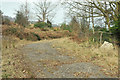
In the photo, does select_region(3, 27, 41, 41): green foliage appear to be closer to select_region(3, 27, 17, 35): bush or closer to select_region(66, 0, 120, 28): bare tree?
select_region(3, 27, 17, 35): bush

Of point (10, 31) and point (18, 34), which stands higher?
point (10, 31)

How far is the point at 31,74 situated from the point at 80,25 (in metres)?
10.9

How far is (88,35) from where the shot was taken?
12.3 metres

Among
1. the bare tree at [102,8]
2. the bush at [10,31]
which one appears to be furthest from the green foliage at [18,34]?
the bare tree at [102,8]

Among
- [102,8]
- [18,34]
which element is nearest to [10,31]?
[18,34]

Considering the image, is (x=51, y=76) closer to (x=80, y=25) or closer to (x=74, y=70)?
(x=74, y=70)

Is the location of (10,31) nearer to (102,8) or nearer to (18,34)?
(18,34)

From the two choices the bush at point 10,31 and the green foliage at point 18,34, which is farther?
the green foliage at point 18,34

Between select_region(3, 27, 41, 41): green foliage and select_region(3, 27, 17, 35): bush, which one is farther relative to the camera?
select_region(3, 27, 41, 41): green foliage

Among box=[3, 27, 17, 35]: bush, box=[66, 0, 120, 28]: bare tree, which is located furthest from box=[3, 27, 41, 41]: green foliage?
box=[66, 0, 120, 28]: bare tree

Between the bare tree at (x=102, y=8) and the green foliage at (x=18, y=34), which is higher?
the bare tree at (x=102, y=8)

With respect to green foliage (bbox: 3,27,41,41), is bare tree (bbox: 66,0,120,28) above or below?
above

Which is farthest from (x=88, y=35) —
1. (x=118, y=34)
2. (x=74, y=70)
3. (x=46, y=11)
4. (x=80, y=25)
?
(x=46, y=11)

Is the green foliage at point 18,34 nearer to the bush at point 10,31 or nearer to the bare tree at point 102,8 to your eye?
the bush at point 10,31
